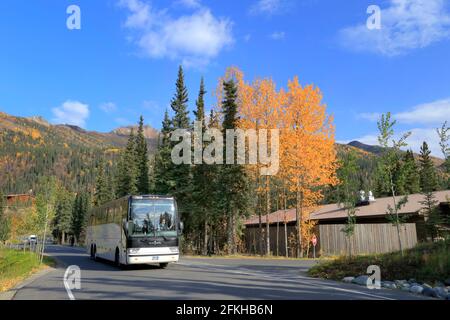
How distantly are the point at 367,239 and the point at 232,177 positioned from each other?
40.5ft

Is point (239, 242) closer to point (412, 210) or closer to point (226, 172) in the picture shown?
point (226, 172)

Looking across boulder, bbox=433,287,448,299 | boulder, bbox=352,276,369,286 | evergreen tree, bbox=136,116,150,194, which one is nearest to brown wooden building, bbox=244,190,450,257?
boulder, bbox=352,276,369,286

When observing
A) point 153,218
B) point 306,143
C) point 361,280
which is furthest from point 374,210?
point 361,280

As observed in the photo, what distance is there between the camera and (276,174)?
31234 millimetres

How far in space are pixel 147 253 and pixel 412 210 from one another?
22293 millimetres

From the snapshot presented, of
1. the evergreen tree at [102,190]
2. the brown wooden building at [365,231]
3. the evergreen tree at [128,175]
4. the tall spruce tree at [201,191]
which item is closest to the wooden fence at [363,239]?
the brown wooden building at [365,231]

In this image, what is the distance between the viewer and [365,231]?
30.4 m

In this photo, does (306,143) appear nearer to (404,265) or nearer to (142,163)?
(404,265)

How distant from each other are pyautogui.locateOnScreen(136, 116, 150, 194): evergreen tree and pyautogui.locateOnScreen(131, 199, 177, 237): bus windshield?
111 ft

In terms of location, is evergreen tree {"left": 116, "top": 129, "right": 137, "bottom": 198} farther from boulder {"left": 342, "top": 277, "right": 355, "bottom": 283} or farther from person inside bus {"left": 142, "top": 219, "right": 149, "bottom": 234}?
boulder {"left": 342, "top": 277, "right": 355, "bottom": 283}

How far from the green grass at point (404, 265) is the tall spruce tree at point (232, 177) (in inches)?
734
